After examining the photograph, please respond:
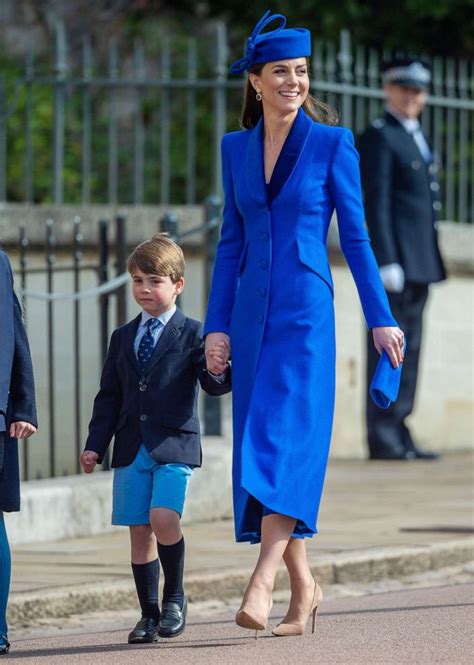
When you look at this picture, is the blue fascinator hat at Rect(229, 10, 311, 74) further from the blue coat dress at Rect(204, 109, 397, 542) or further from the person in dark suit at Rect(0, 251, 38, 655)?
the person in dark suit at Rect(0, 251, 38, 655)

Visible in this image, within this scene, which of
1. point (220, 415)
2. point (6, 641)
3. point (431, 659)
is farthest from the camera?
point (220, 415)

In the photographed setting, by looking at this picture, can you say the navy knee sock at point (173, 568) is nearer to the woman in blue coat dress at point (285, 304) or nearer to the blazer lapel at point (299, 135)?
the woman in blue coat dress at point (285, 304)

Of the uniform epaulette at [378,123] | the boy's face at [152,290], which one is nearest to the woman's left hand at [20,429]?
the boy's face at [152,290]

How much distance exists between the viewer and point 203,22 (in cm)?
1543

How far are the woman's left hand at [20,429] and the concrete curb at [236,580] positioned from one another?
2.90 ft

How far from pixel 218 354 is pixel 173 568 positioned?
0.67 m

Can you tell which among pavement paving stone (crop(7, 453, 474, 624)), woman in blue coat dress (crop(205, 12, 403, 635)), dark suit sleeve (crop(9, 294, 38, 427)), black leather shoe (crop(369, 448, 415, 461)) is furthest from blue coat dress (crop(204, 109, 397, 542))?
black leather shoe (crop(369, 448, 415, 461))

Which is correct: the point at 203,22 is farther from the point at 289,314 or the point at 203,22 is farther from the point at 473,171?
the point at 289,314

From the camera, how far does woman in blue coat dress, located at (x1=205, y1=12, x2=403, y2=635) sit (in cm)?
533

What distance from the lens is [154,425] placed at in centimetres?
559

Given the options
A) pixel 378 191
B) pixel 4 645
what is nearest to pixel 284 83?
pixel 4 645

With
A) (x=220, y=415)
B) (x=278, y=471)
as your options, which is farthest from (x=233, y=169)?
(x=220, y=415)

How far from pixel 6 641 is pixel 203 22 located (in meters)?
10.5

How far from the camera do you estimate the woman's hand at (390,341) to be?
5.41 metres
